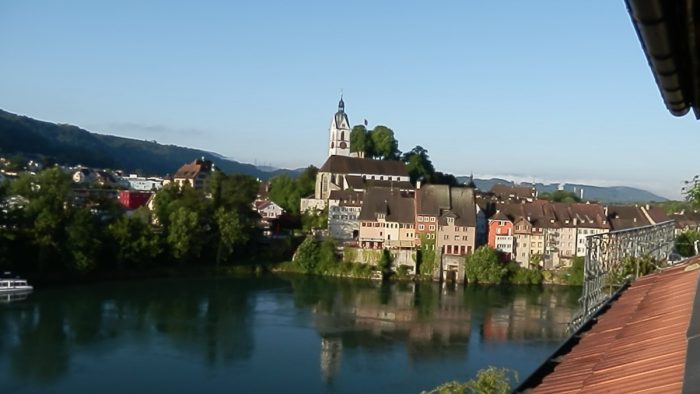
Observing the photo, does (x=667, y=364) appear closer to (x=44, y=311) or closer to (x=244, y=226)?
(x=44, y=311)

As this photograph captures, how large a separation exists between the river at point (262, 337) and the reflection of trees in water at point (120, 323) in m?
0.03

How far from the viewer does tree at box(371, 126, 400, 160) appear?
125 feet

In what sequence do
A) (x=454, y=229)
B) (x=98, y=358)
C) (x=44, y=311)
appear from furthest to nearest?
(x=454, y=229) < (x=44, y=311) < (x=98, y=358)

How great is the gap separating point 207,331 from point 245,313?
1.88 metres

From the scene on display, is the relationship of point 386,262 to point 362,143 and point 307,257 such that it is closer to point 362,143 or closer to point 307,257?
point 307,257

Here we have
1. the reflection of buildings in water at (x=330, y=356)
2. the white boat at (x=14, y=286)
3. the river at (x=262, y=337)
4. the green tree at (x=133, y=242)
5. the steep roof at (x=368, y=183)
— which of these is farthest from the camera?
the steep roof at (x=368, y=183)

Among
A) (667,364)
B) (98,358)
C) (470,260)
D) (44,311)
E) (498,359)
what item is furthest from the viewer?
(470,260)

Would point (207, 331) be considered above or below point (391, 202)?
below

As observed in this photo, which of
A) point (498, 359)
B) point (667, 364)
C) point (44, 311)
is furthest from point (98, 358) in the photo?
point (667, 364)

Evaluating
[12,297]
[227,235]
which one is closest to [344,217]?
[227,235]

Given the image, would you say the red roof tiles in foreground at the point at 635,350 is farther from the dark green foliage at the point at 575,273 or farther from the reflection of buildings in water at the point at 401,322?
the dark green foliage at the point at 575,273

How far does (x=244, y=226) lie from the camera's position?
24.2m

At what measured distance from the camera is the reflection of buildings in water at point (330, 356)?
1094 cm

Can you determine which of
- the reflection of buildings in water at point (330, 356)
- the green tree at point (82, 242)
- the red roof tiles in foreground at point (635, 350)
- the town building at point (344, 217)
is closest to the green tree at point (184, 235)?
the green tree at point (82, 242)
